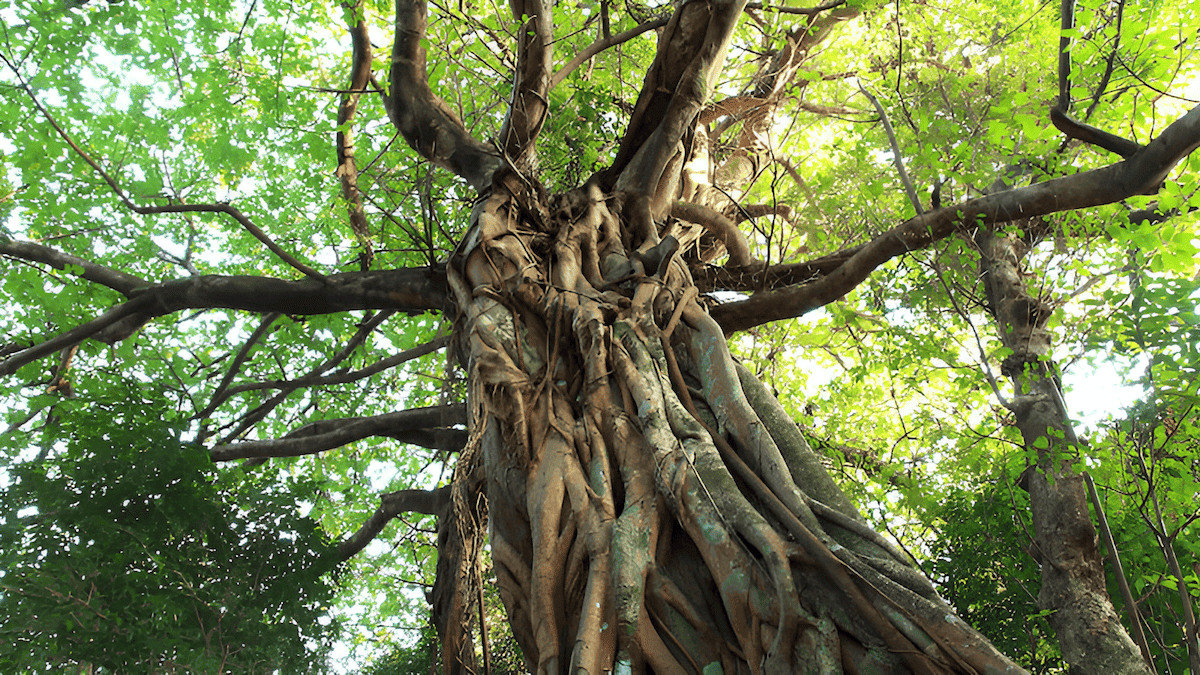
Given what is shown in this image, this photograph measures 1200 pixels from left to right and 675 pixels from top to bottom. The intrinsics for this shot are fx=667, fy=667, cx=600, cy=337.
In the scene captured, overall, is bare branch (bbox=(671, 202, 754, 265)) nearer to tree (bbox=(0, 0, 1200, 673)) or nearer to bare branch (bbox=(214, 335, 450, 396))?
tree (bbox=(0, 0, 1200, 673))

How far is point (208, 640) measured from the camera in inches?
147

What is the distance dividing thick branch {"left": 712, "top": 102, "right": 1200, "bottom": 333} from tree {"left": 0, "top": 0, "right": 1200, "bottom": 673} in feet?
0.05

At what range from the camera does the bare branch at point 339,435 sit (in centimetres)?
505

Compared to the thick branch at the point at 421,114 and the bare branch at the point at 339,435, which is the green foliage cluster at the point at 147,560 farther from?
the thick branch at the point at 421,114

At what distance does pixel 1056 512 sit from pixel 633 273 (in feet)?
12.1

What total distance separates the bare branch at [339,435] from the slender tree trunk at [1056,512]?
12.9 feet

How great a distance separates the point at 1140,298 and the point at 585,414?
352 centimetres

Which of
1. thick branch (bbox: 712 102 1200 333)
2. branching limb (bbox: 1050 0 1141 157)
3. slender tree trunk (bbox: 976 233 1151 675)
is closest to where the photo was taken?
branching limb (bbox: 1050 0 1141 157)

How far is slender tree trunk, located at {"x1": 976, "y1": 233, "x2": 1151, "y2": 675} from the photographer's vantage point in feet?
13.1

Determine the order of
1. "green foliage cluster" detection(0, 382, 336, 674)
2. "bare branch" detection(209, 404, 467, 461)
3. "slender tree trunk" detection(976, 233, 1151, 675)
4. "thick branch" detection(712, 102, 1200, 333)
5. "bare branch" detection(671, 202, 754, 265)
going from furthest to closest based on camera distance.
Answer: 1. "bare branch" detection(209, 404, 467, 461)
2. "bare branch" detection(671, 202, 754, 265)
3. "slender tree trunk" detection(976, 233, 1151, 675)
4. "green foliage cluster" detection(0, 382, 336, 674)
5. "thick branch" detection(712, 102, 1200, 333)

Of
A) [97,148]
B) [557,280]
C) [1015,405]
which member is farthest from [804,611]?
[97,148]

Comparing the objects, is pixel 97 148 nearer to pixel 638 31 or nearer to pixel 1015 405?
pixel 638 31

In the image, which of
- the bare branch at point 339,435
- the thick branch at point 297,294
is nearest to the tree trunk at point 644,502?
the thick branch at point 297,294

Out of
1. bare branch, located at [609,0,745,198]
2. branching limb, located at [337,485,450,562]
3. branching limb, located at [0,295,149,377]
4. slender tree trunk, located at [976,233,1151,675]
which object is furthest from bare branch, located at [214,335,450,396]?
slender tree trunk, located at [976,233,1151,675]
